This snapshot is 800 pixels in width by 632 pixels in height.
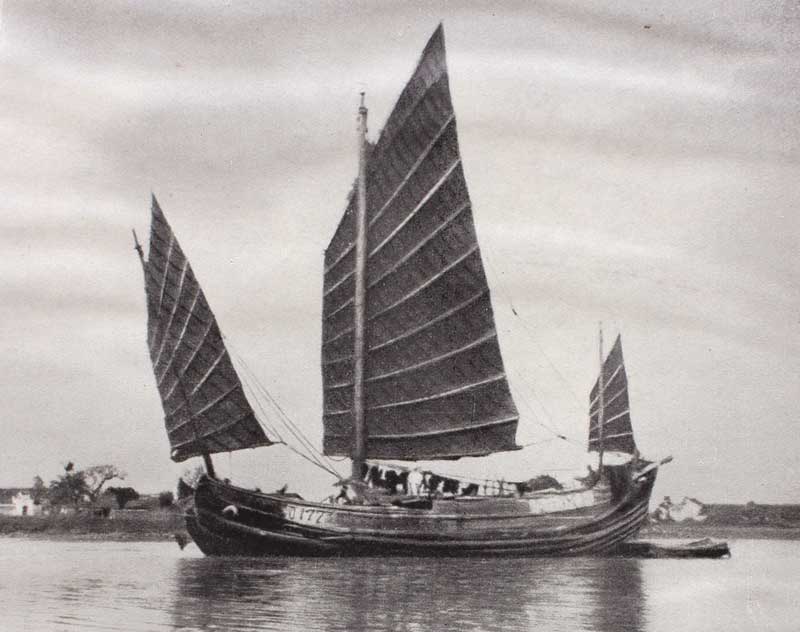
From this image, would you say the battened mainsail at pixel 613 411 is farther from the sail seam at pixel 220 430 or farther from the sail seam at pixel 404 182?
the sail seam at pixel 220 430

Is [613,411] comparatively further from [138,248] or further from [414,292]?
[138,248]

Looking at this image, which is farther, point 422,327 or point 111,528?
point 111,528

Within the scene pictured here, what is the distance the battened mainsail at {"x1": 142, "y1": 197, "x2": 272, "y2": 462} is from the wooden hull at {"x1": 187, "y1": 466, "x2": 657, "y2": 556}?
520 millimetres

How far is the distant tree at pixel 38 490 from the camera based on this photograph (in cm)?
752

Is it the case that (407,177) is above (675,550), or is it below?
above

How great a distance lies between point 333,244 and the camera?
8.98m

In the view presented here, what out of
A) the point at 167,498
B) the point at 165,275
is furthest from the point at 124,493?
the point at 165,275

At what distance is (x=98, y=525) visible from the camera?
1391cm

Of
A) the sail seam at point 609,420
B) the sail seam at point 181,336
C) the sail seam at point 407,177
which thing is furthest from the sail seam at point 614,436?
the sail seam at point 181,336

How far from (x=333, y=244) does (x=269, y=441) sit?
1831mm

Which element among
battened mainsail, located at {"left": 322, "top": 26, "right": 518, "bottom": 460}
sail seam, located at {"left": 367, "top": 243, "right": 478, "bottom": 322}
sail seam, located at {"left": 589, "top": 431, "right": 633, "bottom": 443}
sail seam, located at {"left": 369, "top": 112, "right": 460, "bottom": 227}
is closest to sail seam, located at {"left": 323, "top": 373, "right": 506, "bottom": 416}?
battened mainsail, located at {"left": 322, "top": 26, "right": 518, "bottom": 460}

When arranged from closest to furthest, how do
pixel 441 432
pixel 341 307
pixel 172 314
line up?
pixel 172 314 → pixel 441 432 → pixel 341 307

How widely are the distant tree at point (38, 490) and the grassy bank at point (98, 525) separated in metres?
3.41

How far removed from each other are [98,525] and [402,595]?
820cm
